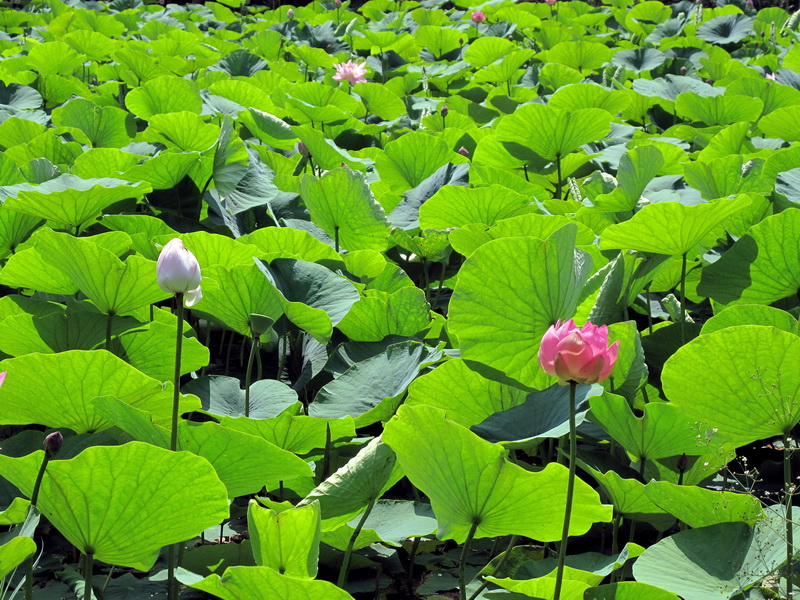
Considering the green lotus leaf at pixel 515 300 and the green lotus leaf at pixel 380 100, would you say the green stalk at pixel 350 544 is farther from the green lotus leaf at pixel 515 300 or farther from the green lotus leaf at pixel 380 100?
the green lotus leaf at pixel 380 100

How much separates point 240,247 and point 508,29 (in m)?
2.80

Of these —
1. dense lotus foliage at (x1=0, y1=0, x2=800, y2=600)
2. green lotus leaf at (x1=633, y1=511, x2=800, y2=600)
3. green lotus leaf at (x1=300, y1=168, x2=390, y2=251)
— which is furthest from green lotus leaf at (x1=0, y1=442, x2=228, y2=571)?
green lotus leaf at (x1=300, y1=168, x2=390, y2=251)

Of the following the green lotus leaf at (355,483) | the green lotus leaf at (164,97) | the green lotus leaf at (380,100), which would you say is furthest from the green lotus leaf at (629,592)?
the green lotus leaf at (380,100)

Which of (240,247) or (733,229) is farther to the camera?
(733,229)

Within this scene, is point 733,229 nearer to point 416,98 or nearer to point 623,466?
point 623,466

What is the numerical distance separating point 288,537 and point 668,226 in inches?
24.6

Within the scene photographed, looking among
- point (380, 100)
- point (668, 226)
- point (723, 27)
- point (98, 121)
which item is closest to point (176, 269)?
point (668, 226)

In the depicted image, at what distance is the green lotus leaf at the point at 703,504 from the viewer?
2.58 ft

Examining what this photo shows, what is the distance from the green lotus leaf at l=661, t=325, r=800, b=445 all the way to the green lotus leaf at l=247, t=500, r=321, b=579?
372mm

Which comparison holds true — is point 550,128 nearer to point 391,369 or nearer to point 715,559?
point 391,369

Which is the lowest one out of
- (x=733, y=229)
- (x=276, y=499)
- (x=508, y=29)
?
(x=508, y=29)

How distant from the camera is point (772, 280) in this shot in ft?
3.70

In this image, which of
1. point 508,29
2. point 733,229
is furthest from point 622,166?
point 508,29

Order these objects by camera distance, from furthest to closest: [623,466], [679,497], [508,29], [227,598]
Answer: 1. [508,29]
2. [623,466]
3. [679,497]
4. [227,598]
